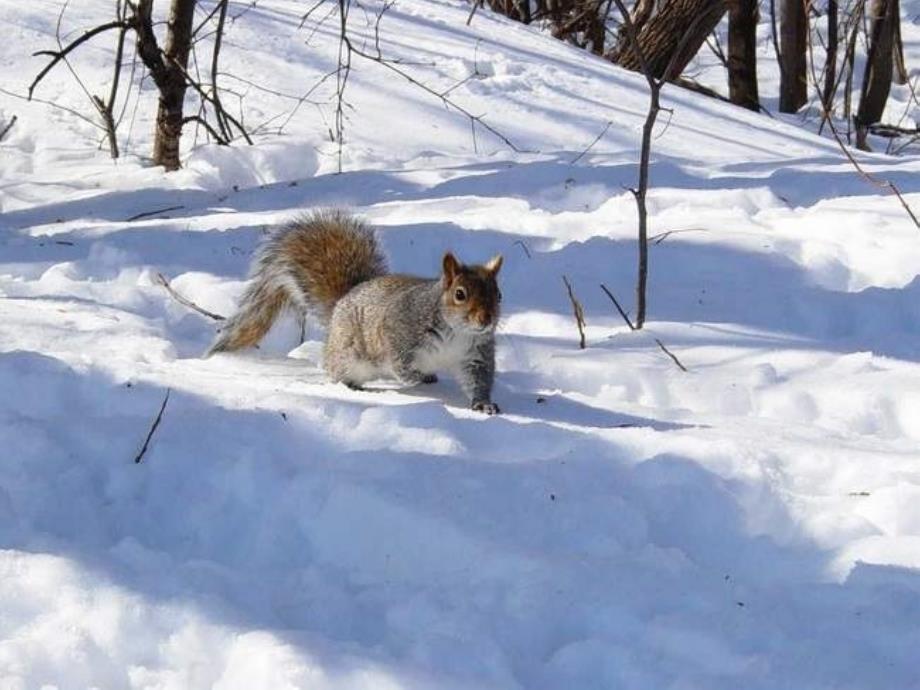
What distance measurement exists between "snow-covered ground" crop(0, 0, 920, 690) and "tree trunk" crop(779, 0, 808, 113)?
237 inches

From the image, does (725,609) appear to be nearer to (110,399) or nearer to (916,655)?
(916,655)

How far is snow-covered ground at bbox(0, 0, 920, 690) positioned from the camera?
7.80 feet

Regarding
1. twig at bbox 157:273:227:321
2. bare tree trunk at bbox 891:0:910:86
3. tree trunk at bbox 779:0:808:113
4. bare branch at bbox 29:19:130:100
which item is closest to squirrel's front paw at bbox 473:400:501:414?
twig at bbox 157:273:227:321

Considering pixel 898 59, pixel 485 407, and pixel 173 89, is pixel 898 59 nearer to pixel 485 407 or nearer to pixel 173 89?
pixel 173 89

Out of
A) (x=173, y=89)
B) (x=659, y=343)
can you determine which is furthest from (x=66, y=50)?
(x=659, y=343)

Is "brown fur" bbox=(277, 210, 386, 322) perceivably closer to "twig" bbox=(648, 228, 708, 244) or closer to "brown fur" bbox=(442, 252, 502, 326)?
"brown fur" bbox=(442, 252, 502, 326)

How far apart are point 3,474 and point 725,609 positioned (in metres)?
1.50

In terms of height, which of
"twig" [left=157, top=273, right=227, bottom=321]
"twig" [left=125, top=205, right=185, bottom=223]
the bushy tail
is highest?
the bushy tail

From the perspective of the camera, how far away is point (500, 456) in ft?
10.5

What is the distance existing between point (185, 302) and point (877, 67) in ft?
29.2

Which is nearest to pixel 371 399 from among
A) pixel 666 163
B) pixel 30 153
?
pixel 666 163

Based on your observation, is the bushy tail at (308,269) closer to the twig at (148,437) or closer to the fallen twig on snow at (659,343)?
the fallen twig on snow at (659,343)

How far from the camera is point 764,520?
9.45 feet

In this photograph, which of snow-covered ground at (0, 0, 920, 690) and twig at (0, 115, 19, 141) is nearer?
snow-covered ground at (0, 0, 920, 690)
